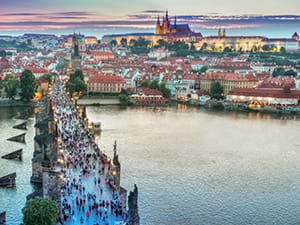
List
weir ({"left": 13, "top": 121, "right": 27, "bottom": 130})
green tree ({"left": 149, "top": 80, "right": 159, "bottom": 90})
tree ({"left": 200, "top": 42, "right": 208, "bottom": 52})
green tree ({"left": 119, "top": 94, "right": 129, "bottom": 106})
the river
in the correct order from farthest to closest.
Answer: tree ({"left": 200, "top": 42, "right": 208, "bottom": 52}) → green tree ({"left": 149, "top": 80, "right": 159, "bottom": 90}) → green tree ({"left": 119, "top": 94, "right": 129, "bottom": 106}) → weir ({"left": 13, "top": 121, "right": 27, "bottom": 130}) → the river

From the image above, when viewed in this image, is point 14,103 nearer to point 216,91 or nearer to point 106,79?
point 106,79

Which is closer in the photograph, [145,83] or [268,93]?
[268,93]

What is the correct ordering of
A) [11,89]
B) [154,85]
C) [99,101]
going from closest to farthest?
[11,89] < [99,101] < [154,85]

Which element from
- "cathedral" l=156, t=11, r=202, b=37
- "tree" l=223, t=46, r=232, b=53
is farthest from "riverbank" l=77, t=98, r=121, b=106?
"cathedral" l=156, t=11, r=202, b=37

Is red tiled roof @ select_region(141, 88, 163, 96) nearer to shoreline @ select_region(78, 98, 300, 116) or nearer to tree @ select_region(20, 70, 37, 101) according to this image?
shoreline @ select_region(78, 98, 300, 116)

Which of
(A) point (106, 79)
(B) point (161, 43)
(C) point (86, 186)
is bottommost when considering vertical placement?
(C) point (86, 186)

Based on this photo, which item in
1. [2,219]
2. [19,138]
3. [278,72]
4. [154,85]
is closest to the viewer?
[2,219]

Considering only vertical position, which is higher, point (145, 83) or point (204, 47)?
point (204, 47)

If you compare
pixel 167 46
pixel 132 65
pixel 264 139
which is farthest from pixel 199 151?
pixel 167 46

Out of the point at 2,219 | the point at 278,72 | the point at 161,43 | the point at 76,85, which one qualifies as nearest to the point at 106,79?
the point at 76,85
